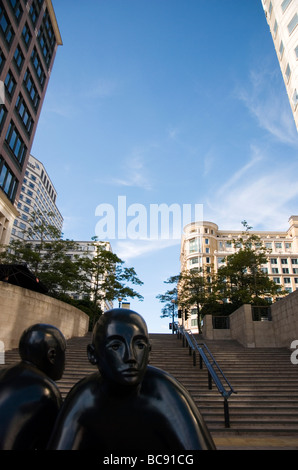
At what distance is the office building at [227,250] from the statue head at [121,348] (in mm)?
63380

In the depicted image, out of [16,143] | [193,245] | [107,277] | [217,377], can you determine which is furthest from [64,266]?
[193,245]

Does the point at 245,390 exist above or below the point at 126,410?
below

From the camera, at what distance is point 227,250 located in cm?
7019

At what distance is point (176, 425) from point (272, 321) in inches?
678

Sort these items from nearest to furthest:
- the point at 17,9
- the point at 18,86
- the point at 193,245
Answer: the point at 17,9 → the point at 18,86 → the point at 193,245

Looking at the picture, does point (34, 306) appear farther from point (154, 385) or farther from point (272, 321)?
point (154, 385)

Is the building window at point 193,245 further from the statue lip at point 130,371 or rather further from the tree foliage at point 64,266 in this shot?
the statue lip at point 130,371

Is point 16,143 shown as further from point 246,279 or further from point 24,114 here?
point 246,279

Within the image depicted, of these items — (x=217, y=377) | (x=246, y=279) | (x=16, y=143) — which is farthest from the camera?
(x=246, y=279)

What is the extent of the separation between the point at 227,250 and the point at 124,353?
71.8 m

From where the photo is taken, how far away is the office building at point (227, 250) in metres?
65.8

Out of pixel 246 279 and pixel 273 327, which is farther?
pixel 246 279
